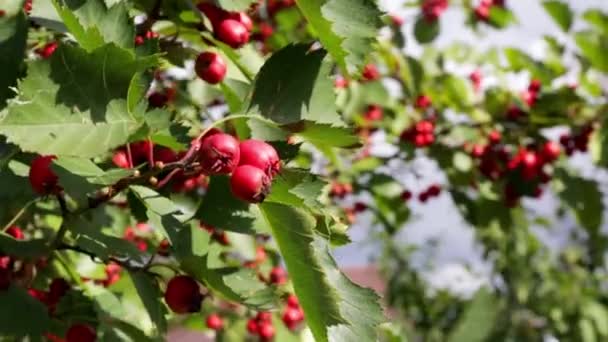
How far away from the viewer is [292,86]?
1438 millimetres

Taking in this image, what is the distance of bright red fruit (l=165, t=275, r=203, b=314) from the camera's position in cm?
154

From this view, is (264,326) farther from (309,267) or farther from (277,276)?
(309,267)

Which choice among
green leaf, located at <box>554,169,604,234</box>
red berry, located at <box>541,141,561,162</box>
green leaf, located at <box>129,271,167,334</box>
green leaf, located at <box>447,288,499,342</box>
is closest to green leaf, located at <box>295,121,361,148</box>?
green leaf, located at <box>129,271,167,334</box>

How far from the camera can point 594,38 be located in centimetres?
364

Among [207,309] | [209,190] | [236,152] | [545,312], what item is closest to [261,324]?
[207,309]

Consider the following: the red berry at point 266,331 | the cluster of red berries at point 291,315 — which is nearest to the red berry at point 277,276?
the cluster of red berries at point 291,315

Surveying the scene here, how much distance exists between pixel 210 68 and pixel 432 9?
126 inches

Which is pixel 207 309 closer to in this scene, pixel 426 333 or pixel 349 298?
pixel 349 298

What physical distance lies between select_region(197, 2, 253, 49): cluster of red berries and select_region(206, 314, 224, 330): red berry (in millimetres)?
2225

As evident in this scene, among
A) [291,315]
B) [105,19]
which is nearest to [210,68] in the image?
[105,19]

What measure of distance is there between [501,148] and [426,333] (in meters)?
6.30

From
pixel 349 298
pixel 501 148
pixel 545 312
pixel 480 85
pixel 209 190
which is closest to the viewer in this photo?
pixel 349 298

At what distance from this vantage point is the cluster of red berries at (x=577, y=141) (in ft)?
12.5

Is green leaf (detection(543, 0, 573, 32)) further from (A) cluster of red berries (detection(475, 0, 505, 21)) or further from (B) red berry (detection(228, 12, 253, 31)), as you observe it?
(B) red berry (detection(228, 12, 253, 31))
